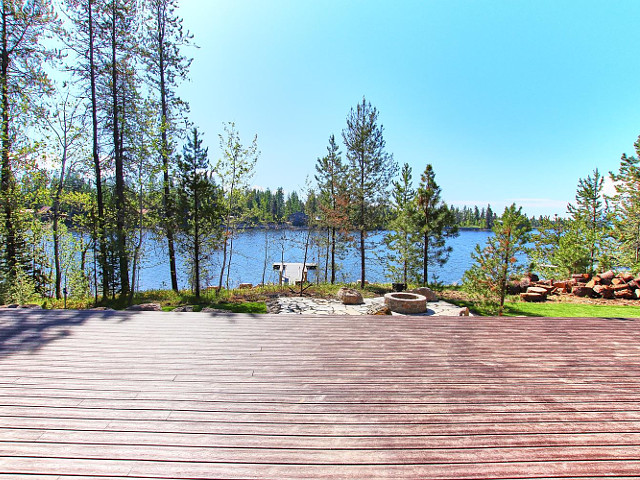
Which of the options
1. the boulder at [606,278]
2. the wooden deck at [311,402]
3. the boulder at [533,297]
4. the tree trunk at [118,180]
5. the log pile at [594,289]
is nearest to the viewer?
the wooden deck at [311,402]

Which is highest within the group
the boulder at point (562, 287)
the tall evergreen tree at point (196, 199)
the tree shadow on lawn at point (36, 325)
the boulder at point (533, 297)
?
the tall evergreen tree at point (196, 199)

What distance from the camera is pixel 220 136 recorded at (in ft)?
38.1

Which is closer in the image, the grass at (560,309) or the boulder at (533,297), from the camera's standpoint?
the grass at (560,309)

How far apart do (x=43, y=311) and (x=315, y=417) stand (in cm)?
594

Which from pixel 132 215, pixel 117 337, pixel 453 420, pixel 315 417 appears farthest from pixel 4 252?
pixel 453 420

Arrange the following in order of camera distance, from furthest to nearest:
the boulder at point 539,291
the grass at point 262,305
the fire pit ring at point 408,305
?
1. the boulder at point 539,291
2. the fire pit ring at point 408,305
3. the grass at point 262,305

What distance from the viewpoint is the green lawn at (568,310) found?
906 cm

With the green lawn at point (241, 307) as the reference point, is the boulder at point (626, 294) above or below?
below

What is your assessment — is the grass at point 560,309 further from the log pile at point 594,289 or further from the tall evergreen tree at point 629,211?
the tall evergreen tree at point 629,211

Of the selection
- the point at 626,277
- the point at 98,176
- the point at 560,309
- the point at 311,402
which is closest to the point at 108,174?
the point at 98,176

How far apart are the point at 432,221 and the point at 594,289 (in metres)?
6.51

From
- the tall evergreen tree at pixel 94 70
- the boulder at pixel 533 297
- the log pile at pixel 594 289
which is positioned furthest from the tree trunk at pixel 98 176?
the boulder at pixel 533 297

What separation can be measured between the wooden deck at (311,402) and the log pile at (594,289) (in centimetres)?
749

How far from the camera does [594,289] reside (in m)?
12.1
